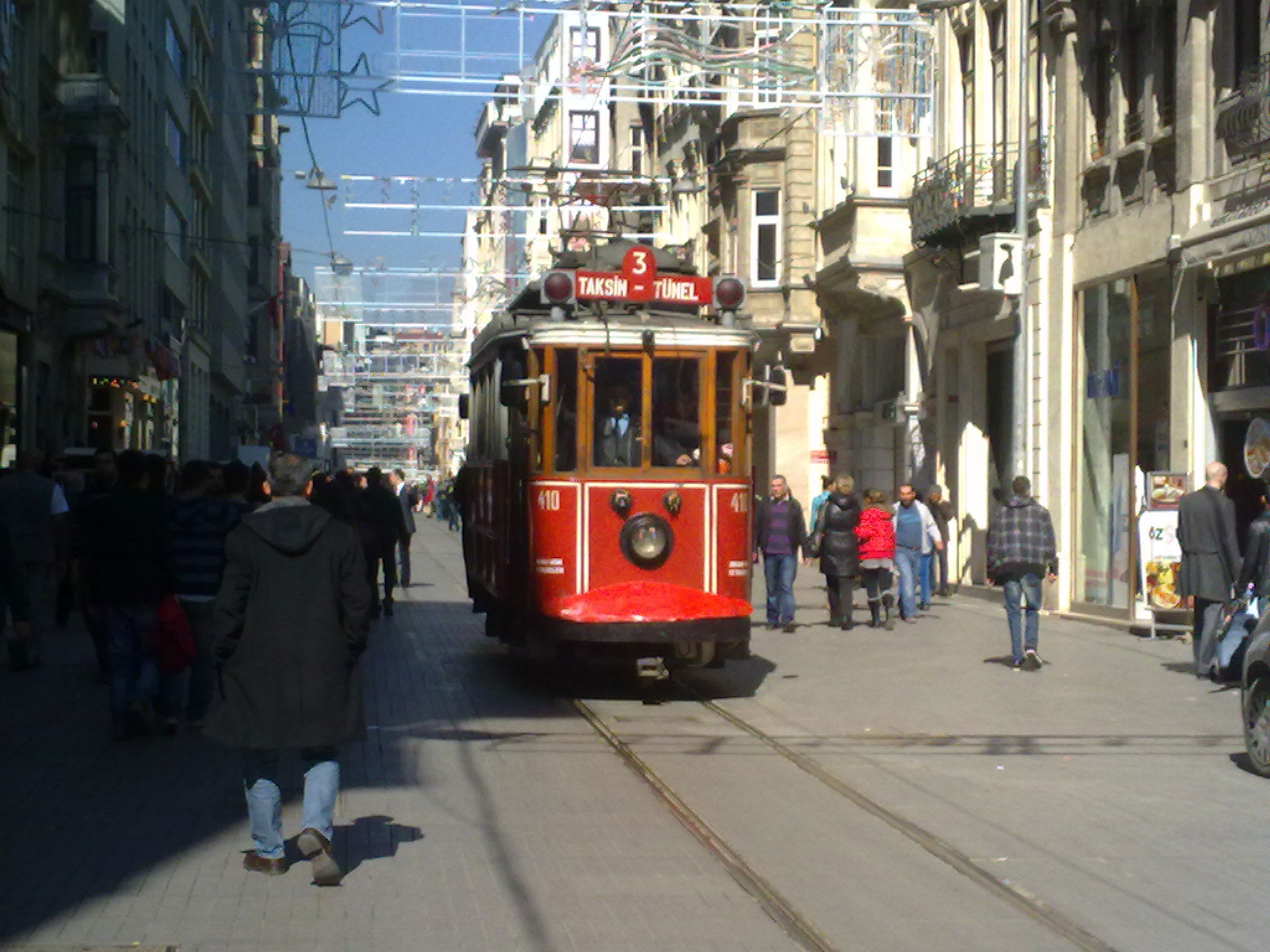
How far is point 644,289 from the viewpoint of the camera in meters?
15.5

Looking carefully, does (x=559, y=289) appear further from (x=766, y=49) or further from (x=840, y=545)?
(x=766, y=49)

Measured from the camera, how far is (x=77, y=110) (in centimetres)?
3550

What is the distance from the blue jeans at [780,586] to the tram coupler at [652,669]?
17.2 feet

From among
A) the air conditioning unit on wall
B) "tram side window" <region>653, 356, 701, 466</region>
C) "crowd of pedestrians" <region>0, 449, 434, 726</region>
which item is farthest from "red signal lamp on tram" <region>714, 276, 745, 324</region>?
the air conditioning unit on wall

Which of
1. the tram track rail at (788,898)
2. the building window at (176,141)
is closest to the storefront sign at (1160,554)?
the tram track rail at (788,898)

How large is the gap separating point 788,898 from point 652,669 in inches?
366

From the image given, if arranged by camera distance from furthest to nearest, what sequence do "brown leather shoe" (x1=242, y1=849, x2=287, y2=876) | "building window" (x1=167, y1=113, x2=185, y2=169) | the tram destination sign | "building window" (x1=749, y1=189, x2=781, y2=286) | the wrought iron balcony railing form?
1. "building window" (x1=167, y1=113, x2=185, y2=169)
2. "building window" (x1=749, y1=189, x2=781, y2=286)
3. the wrought iron balcony railing
4. the tram destination sign
5. "brown leather shoe" (x1=242, y1=849, x2=287, y2=876)

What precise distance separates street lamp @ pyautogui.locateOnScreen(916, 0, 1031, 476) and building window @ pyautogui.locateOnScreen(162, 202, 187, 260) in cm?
2750

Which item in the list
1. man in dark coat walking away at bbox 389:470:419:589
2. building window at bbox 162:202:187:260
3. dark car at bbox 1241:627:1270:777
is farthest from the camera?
building window at bbox 162:202:187:260

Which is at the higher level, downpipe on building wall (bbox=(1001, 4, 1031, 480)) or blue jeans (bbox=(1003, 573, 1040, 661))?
downpipe on building wall (bbox=(1001, 4, 1031, 480))

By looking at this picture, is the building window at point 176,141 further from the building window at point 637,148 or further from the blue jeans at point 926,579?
the blue jeans at point 926,579

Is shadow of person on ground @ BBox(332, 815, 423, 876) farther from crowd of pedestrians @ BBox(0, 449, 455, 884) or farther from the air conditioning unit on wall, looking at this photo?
the air conditioning unit on wall

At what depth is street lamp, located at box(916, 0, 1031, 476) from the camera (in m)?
25.3

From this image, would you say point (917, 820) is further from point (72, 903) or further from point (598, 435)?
point (598, 435)
